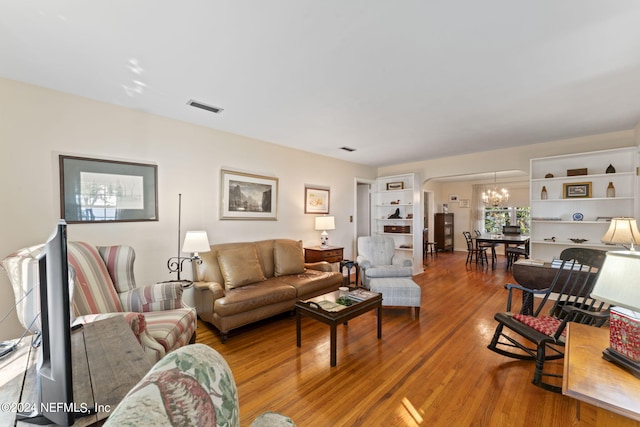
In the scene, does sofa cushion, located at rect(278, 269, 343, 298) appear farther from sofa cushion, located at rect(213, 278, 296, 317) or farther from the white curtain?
the white curtain

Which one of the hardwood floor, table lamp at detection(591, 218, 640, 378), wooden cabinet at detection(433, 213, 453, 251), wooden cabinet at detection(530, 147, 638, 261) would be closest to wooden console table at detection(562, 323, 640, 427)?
table lamp at detection(591, 218, 640, 378)

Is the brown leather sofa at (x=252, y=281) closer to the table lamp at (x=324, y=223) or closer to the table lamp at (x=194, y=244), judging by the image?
the table lamp at (x=194, y=244)

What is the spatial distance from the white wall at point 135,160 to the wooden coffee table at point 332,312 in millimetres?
1677

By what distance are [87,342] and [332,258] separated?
3.86 metres

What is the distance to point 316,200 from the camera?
4.95m

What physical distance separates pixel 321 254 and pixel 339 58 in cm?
318

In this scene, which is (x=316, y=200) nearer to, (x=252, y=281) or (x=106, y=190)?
(x=252, y=281)

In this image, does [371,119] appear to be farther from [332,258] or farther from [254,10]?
[332,258]

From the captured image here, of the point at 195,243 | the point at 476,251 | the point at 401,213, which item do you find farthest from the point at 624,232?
the point at 195,243

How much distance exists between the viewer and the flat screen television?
2.31 feet

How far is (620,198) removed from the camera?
3672 millimetres

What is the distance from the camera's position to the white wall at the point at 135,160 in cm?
231

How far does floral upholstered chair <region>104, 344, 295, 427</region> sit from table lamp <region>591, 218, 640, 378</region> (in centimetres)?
160

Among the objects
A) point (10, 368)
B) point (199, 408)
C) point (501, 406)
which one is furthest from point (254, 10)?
point (501, 406)
